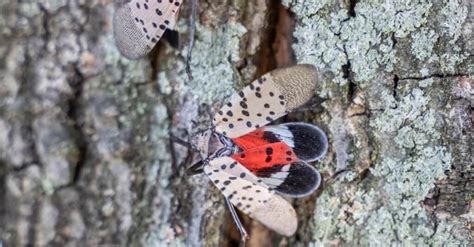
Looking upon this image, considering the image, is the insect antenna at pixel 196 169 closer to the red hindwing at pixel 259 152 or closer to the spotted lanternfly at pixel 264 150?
the spotted lanternfly at pixel 264 150

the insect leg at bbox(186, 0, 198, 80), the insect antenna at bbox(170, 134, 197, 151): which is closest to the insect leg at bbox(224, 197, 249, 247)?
the insect antenna at bbox(170, 134, 197, 151)

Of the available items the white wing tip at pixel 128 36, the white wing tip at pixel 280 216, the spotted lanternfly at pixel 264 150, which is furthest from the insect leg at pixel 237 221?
the white wing tip at pixel 128 36

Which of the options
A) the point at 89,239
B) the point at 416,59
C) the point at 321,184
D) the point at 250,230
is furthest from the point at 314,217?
the point at 89,239

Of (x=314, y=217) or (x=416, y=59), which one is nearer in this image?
→ (x=416, y=59)

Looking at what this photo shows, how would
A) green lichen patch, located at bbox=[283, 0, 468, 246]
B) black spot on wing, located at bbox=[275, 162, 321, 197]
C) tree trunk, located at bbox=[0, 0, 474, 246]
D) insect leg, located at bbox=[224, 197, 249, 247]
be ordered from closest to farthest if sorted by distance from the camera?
green lichen patch, located at bbox=[283, 0, 468, 246], tree trunk, located at bbox=[0, 0, 474, 246], black spot on wing, located at bbox=[275, 162, 321, 197], insect leg, located at bbox=[224, 197, 249, 247]

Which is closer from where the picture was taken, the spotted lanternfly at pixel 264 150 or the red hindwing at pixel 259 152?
the spotted lanternfly at pixel 264 150

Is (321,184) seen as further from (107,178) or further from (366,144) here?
(107,178)

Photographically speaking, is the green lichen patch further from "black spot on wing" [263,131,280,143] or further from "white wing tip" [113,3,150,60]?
"white wing tip" [113,3,150,60]
